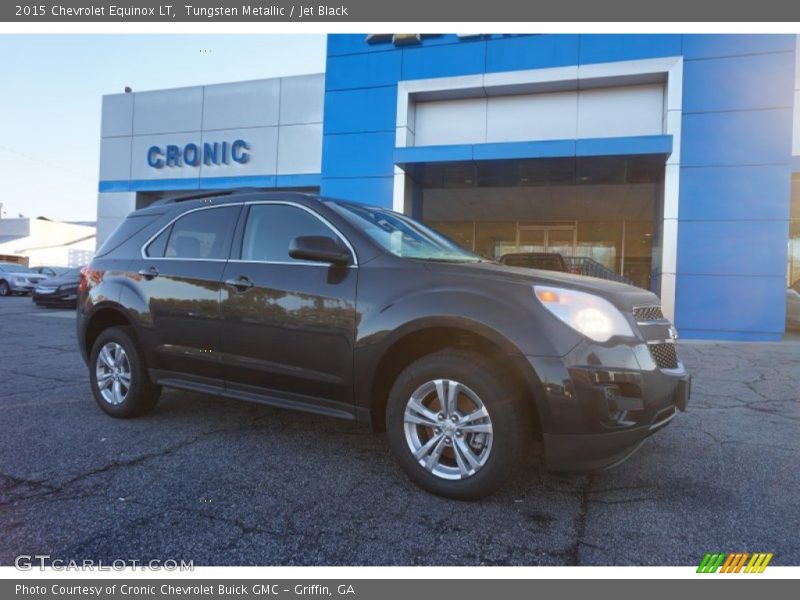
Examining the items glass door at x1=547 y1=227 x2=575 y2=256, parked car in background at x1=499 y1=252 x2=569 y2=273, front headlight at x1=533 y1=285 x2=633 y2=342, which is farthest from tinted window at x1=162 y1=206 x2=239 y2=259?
glass door at x1=547 y1=227 x2=575 y2=256

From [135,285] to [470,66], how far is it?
10661mm

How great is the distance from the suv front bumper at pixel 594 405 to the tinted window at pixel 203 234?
244 centimetres

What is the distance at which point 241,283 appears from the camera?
11.7ft

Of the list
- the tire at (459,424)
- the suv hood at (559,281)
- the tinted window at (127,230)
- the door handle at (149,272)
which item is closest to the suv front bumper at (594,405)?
the tire at (459,424)

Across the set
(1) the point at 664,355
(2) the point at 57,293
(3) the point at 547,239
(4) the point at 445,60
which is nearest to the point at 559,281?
(1) the point at 664,355

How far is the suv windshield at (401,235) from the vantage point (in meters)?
3.43

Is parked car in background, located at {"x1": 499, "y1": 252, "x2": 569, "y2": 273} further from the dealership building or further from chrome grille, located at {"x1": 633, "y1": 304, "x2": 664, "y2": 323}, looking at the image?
chrome grille, located at {"x1": 633, "y1": 304, "x2": 664, "y2": 323}

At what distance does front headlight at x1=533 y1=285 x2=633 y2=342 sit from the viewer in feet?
8.77

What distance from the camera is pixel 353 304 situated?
3139 millimetres

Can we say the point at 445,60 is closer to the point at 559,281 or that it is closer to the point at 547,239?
the point at 547,239

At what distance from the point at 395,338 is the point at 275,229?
1.32 metres

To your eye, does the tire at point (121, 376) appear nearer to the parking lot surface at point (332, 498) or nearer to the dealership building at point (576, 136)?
the parking lot surface at point (332, 498)

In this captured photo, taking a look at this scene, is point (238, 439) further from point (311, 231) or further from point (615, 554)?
point (615, 554)

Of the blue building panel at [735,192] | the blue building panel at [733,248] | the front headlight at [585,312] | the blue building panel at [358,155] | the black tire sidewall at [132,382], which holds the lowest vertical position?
the black tire sidewall at [132,382]
